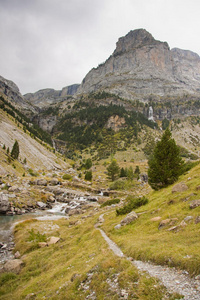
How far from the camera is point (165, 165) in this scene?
1129 inches

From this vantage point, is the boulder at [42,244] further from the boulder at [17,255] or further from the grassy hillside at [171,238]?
the grassy hillside at [171,238]

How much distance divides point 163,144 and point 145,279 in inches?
1035

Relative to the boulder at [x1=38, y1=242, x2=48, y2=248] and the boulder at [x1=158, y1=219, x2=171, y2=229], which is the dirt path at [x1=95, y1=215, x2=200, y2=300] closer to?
the boulder at [x1=158, y1=219, x2=171, y2=229]

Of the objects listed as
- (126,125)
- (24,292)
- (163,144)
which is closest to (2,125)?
(163,144)

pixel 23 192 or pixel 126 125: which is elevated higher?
pixel 126 125

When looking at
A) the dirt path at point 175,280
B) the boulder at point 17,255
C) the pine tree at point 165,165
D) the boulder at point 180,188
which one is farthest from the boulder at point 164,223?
the pine tree at point 165,165

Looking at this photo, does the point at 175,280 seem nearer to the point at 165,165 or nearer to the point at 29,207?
the point at 165,165

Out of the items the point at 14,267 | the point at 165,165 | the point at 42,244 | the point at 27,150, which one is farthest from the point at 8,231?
the point at 27,150

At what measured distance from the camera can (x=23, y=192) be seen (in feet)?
150

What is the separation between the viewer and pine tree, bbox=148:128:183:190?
94.5ft

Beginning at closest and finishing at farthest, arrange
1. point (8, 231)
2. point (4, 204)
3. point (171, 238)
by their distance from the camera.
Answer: point (171, 238) → point (8, 231) → point (4, 204)

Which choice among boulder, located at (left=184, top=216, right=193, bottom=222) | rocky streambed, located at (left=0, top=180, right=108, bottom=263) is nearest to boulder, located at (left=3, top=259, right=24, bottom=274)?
rocky streambed, located at (left=0, top=180, right=108, bottom=263)

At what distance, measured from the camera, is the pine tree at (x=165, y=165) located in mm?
28795

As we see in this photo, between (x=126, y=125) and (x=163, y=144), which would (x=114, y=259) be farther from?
(x=126, y=125)
